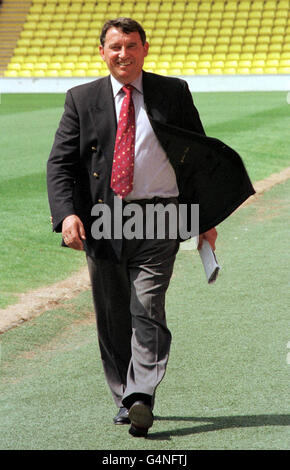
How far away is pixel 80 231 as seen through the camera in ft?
13.2

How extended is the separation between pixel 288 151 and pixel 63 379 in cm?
1187

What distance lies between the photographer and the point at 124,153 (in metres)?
4.06

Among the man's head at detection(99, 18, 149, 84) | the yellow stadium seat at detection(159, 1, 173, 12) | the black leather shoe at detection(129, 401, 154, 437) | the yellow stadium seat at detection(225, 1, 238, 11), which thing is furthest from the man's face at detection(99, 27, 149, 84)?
the yellow stadium seat at detection(159, 1, 173, 12)

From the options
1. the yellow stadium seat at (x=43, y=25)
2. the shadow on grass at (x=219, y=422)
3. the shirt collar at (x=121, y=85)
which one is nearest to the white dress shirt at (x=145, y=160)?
the shirt collar at (x=121, y=85)

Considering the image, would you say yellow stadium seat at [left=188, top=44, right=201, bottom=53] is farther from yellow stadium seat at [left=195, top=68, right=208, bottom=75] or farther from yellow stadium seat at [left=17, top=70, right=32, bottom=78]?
yellow stadium seat at [left=17, top=70, right=32, bottom=78]

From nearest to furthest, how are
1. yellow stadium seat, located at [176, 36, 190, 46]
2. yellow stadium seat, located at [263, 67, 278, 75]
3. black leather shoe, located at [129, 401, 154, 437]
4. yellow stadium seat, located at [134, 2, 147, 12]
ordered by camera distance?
black leather shoe, located at [129, 401, 154, 437] → yellow stadium seat, located at [263, 67, 278, 75] → yellow stadium seat, located at [176, 36, 190, 46] → yellow stadium seat, located at [134, 2, 147, 12]

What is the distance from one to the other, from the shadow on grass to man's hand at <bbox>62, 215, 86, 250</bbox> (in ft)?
3.15

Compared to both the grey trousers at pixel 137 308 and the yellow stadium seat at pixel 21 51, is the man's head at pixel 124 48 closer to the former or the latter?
the grey trousers at pixel 137 308

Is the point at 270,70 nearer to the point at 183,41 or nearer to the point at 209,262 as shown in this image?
the point at 183,41

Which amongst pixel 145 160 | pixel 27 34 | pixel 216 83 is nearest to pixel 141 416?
pixel 145 160

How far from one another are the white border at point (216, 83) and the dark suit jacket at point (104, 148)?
2642 centimetres

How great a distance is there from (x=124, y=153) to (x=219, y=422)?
1.38 meters

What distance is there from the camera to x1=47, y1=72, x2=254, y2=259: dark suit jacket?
162 inches

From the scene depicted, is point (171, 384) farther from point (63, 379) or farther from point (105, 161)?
point (105, 161)
